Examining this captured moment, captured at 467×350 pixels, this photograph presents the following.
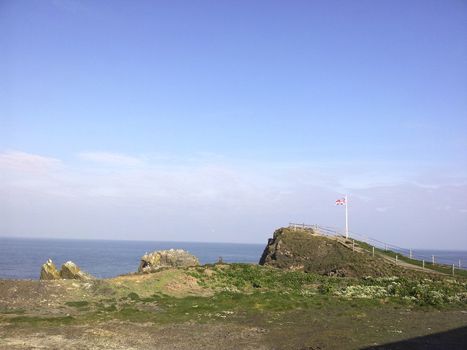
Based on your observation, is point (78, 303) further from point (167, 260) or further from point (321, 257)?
point (321, 257)

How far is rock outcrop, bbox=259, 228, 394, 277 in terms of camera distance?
174 feet

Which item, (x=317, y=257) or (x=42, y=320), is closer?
(x=42, y=320)

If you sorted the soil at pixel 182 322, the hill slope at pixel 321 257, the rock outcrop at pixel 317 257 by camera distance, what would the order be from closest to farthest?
the soil at pixel 182 322
the hill slope at pixel 321 257
the rock outcrop at pixel 317 257

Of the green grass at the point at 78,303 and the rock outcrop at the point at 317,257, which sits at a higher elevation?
the rock outcrop at the point at 317,257

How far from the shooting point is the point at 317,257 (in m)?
57.2

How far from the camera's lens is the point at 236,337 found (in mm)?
24344

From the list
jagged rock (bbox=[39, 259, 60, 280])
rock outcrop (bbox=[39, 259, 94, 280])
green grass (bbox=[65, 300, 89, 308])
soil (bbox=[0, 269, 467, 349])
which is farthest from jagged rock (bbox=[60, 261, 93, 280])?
green grass (bbox=[65, 300, 89, 308])

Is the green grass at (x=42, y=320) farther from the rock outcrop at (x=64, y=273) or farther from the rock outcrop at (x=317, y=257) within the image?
the rock outcrop at (x=317, y=257)

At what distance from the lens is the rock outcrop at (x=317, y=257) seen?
53.0 m

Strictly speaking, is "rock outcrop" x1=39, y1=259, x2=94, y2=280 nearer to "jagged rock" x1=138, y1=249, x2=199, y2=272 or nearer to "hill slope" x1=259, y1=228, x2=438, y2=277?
"jagged rock" x1=138, y1=249, x2=199, y2=272

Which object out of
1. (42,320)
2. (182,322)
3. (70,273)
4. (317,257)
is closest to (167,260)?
(70,273)

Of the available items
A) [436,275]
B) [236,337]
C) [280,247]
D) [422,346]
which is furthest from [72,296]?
[436,275]

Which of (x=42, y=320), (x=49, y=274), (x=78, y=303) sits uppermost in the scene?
(x=49, y=274)

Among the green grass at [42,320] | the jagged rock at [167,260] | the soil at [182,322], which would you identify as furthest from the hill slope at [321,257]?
the green grass at [42,320]
